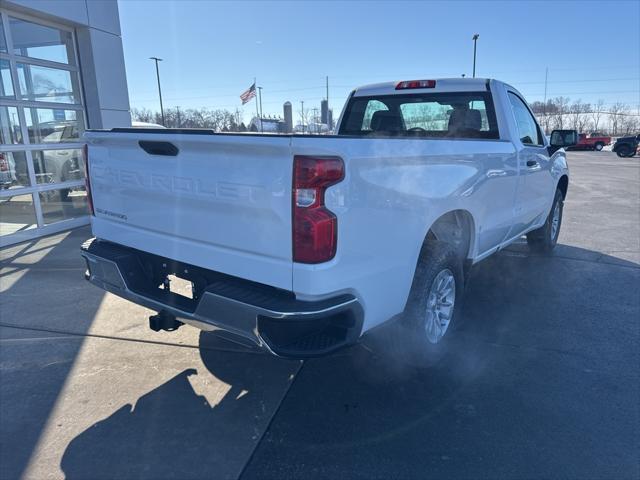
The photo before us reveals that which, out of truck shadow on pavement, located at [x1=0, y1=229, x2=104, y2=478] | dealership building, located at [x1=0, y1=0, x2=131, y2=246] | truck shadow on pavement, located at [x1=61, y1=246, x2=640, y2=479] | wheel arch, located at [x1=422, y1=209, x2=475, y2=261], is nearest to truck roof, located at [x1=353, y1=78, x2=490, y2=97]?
wheel arch, located at [x1=422, y1=209, x2=475, y2=261]

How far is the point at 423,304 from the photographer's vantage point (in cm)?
303

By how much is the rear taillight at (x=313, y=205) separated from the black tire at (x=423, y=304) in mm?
1089

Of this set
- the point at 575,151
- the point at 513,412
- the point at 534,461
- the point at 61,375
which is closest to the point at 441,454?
the point at 534,461

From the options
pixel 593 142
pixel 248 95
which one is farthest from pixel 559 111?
pixel 248 95

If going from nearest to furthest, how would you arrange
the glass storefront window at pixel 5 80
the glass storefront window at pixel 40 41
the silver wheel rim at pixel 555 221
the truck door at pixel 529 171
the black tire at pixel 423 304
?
the black tire at pixel 423 304 → the truck door at pixel 529 171 → the silver wheel rim at pixel 555 221 → the glass storefront window at pixel 5 80 → the glass storefront window at pixel 40 41

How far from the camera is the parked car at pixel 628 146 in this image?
32531mm

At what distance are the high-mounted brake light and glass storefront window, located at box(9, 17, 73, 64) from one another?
6591 mm

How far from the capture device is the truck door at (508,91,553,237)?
4.53m

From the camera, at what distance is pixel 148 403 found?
9.78 ft

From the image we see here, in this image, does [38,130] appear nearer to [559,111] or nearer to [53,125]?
[53,125]

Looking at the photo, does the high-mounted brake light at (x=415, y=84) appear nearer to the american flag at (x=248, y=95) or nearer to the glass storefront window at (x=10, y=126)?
the glass storefront window at (x=10, y=126)

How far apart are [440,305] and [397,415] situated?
1.00 metres

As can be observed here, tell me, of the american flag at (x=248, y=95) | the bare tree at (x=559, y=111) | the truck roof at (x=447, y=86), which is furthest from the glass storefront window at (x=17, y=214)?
the bare tree at (x=559, y=111)

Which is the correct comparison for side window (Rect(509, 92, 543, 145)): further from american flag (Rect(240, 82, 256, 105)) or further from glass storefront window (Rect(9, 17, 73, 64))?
american flag (Rect(240, 82, 256, 105))
